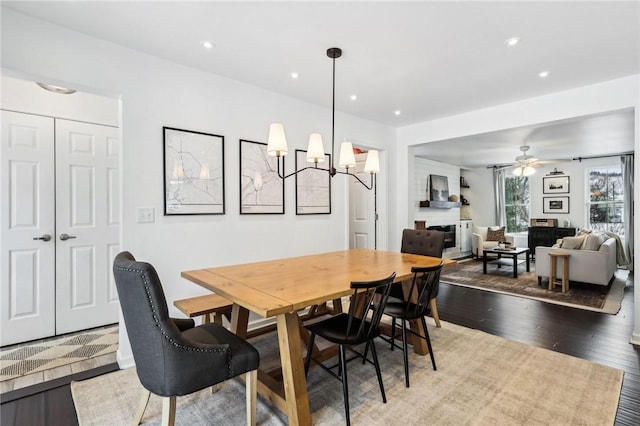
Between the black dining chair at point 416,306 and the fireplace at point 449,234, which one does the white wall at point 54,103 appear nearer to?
the black dining chair at point 416,306

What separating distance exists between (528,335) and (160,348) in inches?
130

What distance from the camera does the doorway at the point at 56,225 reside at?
2809 millimetres

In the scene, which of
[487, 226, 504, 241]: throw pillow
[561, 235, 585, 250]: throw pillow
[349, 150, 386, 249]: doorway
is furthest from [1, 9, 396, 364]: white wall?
[487, 226, 504, 241]: throw pillow

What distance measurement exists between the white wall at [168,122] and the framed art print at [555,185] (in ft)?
23.2

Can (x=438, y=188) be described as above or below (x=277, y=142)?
above

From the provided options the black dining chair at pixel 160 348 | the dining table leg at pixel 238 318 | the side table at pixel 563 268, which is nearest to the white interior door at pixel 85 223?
the dining table leg at pixel 238 318

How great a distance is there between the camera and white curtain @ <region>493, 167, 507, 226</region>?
8438mm

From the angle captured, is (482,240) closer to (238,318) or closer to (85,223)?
(238,318)

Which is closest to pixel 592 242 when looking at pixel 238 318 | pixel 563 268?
pixel 563 268

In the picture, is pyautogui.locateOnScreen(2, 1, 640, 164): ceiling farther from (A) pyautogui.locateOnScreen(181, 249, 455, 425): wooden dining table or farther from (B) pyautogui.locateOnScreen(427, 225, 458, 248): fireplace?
(B) pyautogui.locateOnScreen(427, 225, 458, 248): fireplace

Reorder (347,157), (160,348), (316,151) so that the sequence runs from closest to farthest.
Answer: (160,348), (316,151), (347,157)

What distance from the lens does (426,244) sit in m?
3.22

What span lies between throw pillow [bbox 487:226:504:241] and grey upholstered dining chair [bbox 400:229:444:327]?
5.01 m

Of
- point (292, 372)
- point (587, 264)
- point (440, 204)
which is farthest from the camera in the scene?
point (440, 204)
